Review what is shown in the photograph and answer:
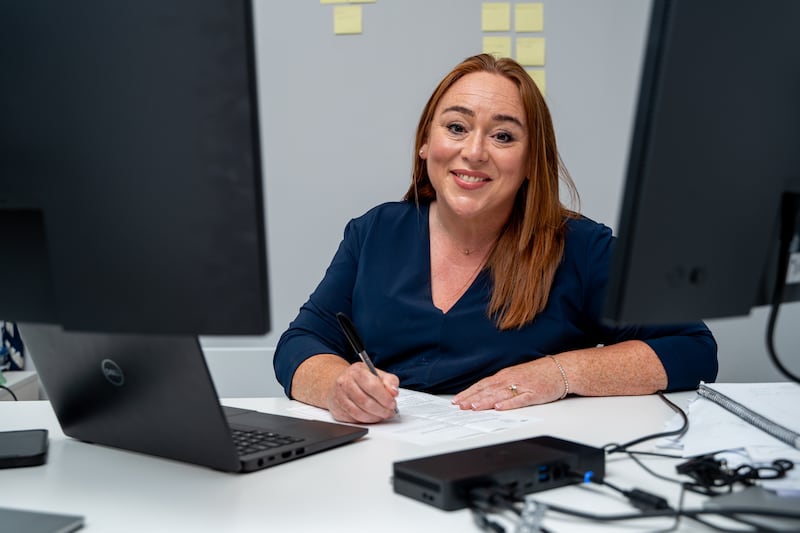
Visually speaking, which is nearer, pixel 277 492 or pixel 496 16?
pixel 277 492

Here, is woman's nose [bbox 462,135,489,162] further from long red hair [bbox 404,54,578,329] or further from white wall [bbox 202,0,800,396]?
white wall [bbox 202,0,800,396]

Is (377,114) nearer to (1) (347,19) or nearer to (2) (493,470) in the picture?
(1) (347,19)

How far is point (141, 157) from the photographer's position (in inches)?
30.0

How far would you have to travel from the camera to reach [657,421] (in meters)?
1.21

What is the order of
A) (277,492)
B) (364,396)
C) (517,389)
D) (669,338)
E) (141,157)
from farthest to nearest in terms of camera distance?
(669,338) < (517,389) < (364,396) < (277,492) < (141,157)

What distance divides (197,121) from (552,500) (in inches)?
21.4

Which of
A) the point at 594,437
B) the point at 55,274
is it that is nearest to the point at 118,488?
the point at 55,274

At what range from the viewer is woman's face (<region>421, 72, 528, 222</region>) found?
1665 mm

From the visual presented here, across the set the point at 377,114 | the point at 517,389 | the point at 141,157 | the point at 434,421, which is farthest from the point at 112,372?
the point at 377,114

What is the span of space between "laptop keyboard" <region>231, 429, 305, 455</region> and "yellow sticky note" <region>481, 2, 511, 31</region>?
185cm

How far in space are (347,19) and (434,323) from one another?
1.35 m

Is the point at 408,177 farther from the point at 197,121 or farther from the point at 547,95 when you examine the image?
the point at 197,121

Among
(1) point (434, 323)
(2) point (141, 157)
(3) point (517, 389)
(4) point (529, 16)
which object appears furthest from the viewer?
(4) point (529, 16)

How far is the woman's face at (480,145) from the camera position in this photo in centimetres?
167
